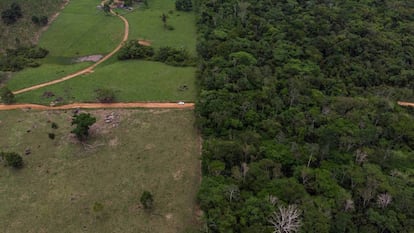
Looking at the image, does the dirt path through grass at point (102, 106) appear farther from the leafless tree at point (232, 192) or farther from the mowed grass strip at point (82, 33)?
the leafless tree at point (232, 192)

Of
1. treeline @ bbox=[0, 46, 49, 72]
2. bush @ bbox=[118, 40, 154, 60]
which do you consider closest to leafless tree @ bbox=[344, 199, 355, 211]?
bush @ bbox=[118, 40, 154, 60]

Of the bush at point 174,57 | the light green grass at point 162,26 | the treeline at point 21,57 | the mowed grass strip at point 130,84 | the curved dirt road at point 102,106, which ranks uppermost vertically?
the light green grass at point 162,26

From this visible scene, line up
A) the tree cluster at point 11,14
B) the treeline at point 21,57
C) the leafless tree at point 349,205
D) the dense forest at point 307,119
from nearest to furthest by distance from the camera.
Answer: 1. the dense forest at point 307,119
2. the leafless tree at point 349,205
3. the treeline at point 21,57
4. the tree cluster at point 11,14

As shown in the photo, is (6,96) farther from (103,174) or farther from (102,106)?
(103,174)

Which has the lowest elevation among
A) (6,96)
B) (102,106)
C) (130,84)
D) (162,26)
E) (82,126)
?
(102,106)

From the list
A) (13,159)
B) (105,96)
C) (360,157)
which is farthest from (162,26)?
(360,157)

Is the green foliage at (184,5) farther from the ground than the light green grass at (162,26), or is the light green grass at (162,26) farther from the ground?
the green foliage at (184,5)

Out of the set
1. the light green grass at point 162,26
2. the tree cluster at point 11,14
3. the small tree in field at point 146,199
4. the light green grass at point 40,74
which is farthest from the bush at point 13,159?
the tree cluster at point 11,14
